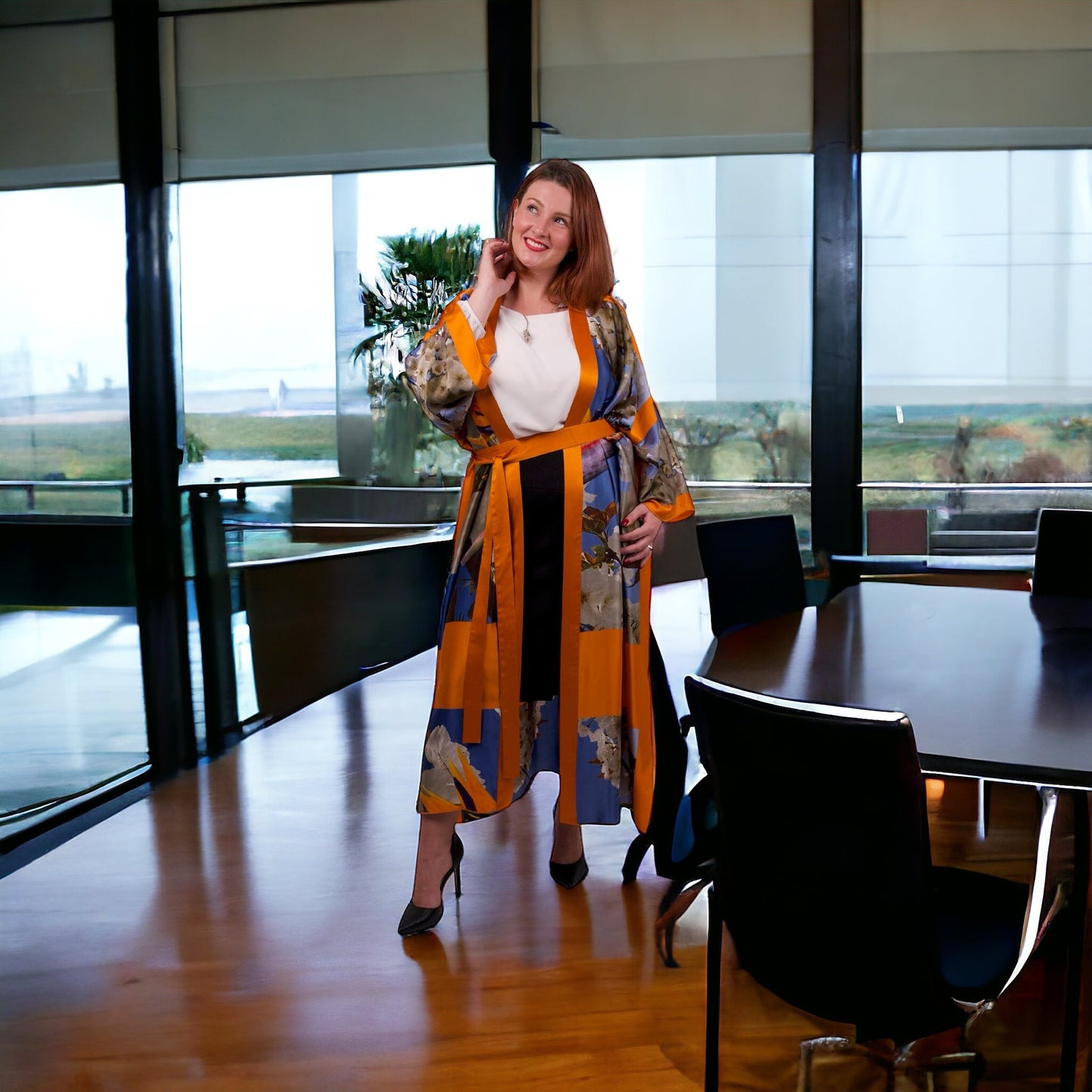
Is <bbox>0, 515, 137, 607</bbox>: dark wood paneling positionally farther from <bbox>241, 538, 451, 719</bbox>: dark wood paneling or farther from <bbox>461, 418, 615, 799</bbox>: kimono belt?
<bbox>461, 418, 615, 799</bbox>: kimono belt

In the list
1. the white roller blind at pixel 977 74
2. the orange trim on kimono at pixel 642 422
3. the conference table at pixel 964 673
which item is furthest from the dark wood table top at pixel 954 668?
the white roller blind at pixel 977 74

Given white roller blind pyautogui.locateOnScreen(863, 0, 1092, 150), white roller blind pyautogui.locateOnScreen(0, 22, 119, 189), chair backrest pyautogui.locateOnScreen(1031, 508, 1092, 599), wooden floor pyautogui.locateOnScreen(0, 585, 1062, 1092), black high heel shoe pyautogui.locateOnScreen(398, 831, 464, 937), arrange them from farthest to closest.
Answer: white roller blind pyautogui.locateOnScreen(863, 0, 1092, 150) < white roller blind pyautogui.locateOnScreen(0, 22, 119, 189) < chair backrest pyautogui.locateOnScreen(1031, 508, 1092, 599) < black high heel shoe pyautogui.locateOnScreen(398, 831, 464, 937) < wooden floor pyautogui.locateOnScreen(0, 585, 1062, 1092)

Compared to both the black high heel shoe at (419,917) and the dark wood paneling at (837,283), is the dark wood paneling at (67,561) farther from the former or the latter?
the dark wood paneling at (837,283)

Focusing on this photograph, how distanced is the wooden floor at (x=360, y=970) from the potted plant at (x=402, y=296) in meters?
1.86

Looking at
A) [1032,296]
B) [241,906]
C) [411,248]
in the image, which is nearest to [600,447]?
[241,906]

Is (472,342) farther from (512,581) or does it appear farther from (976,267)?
(976,267)

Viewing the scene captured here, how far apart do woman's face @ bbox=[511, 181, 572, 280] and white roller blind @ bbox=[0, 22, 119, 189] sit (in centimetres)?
181

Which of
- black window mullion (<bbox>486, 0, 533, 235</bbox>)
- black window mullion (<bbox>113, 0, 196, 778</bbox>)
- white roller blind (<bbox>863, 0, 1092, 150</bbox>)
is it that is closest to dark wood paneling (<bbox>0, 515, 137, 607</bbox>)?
black window mullion (<bbox>113, 0, 196, 778</bbox>)

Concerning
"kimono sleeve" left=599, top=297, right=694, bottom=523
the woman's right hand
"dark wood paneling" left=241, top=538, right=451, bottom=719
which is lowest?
"dark wood paneling" left=241, top=538, right=451, bottom=719

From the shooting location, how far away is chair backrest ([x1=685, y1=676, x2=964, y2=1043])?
1276 millimetres

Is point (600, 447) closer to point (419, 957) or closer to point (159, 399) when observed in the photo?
point (419, 957)

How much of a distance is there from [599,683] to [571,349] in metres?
0.65

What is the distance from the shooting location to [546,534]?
225 cm

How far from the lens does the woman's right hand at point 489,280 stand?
2191 mm
